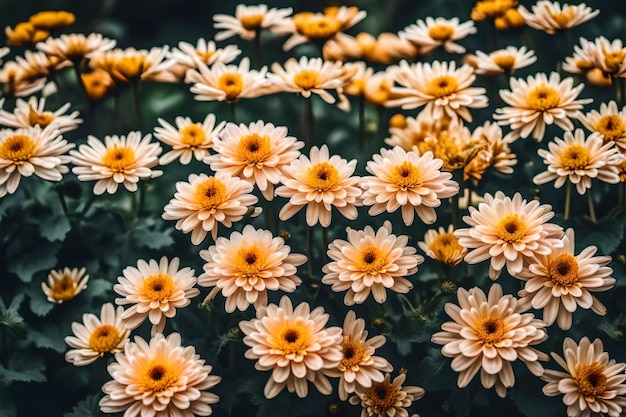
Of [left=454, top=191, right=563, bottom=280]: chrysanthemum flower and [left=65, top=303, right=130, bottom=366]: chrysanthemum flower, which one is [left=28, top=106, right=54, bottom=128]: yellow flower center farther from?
[left=454, top=191, right=563, bottom=280]: chrysanthemum flower

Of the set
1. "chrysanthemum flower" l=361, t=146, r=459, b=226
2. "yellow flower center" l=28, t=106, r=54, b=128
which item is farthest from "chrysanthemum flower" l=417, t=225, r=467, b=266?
"yellow flower center" l=28, t=106, r=54, b=128

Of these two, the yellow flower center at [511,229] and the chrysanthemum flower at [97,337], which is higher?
the yellow flower center at [511,229]

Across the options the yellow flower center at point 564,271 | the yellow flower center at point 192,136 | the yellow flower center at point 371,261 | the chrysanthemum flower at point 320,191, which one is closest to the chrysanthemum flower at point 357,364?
the yellow flower center at point 371,261

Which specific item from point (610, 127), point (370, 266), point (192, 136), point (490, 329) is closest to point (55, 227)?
point (192, 136)

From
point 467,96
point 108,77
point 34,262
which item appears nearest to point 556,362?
point 467,96

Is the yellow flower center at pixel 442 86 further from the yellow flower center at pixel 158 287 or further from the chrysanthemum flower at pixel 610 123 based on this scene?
the yellow flower center at pixel 158 287

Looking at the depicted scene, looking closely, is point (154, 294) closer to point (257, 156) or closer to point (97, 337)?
point (97, 337)
